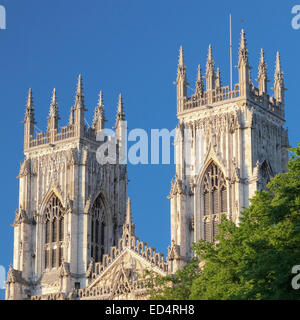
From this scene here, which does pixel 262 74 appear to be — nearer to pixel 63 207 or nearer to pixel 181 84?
pixel 181 84

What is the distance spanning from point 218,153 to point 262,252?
97.3ft

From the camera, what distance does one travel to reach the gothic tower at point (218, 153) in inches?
2549

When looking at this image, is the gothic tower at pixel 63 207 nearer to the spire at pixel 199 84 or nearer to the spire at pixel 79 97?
the spire at pixel 79 97

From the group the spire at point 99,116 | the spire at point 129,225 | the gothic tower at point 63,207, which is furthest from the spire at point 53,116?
the spire at point 129,225

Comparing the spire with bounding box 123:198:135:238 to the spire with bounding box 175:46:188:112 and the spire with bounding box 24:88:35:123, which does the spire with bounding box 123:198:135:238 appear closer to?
the spire with bounding box 175:46:188:112

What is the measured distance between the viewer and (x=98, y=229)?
7369 cm

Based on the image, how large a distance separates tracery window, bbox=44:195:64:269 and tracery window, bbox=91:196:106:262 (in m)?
2.25

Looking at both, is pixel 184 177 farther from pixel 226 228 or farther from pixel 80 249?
pixel 226 228
